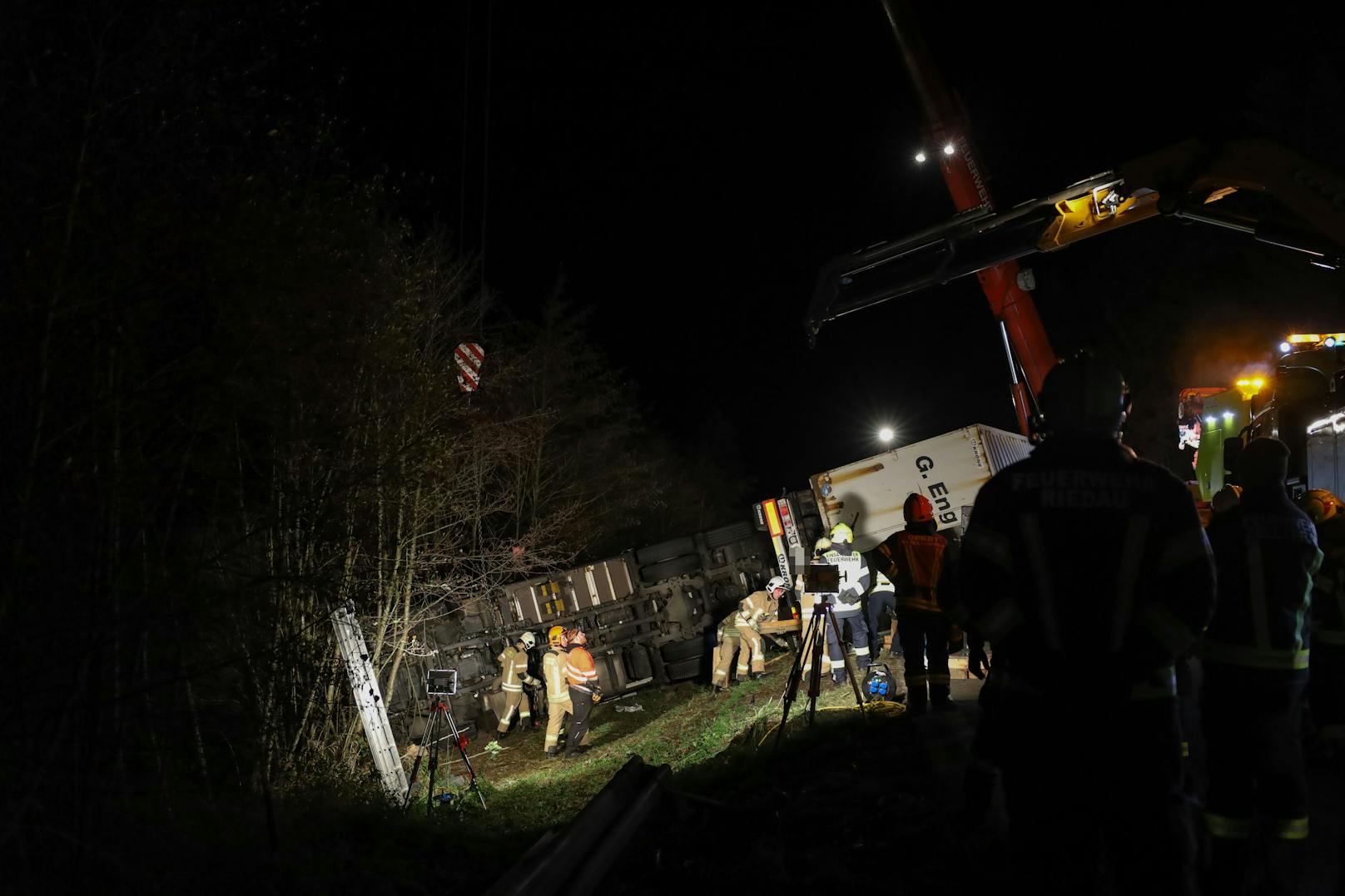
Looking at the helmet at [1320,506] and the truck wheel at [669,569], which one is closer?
the helmet at [1320,506]

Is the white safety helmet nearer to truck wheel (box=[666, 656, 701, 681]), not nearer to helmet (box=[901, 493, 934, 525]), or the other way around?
helmet (box=[901, 493, 934, 525])

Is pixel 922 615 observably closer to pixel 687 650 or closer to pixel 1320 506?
pixel 1320 506

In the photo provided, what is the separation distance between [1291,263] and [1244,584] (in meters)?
30.1

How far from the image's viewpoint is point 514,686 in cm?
1505

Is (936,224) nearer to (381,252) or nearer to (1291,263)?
(381,252)

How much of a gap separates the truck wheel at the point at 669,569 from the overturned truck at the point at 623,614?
0.02m

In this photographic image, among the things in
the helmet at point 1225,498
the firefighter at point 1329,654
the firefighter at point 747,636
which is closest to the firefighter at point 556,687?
the firefighter at point 747,636

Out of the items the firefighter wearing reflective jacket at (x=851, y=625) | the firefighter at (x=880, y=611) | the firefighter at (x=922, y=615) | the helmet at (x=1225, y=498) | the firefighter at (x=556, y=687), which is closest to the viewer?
the helmet at (x=1225, y=498)

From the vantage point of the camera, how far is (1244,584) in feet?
12.2

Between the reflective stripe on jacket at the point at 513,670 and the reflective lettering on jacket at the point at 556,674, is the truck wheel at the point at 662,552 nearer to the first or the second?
the reflective stripe on jacket at the point at 513,670

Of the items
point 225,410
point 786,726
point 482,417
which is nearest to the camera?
point 225,410

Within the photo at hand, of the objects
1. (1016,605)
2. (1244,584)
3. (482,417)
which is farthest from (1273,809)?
(482,417)

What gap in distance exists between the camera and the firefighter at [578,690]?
40.8 ft

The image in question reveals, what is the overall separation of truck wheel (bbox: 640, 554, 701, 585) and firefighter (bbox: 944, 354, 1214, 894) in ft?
45.9
